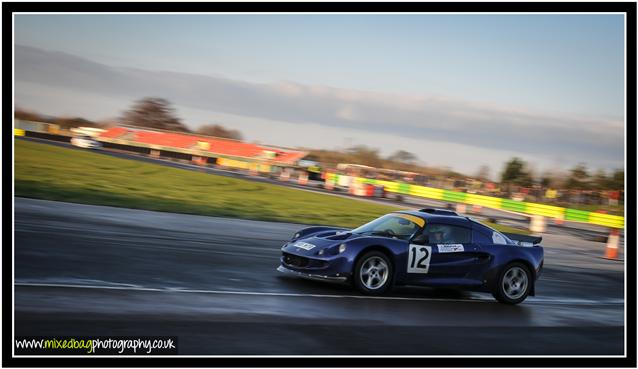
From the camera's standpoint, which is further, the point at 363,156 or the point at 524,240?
the point at 363,156

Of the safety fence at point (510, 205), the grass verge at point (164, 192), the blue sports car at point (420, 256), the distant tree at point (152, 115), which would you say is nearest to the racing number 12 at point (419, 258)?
the blue sports car at point (420, 256)

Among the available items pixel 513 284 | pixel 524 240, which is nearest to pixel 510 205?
pixel 524 240

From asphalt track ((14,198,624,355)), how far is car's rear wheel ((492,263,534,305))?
0.21 metres

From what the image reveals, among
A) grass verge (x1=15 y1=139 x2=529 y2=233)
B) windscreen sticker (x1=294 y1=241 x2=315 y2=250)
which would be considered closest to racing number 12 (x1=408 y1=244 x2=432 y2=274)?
windscreen sticker (x1=294 y1=241 x2=315 y2=250)

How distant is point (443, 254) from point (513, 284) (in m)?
1.49

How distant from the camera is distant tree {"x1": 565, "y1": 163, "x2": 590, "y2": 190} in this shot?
7794cm

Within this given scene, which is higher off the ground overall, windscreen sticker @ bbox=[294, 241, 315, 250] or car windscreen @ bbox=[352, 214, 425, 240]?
car windscreen @ bbox=[352, 214, 425, 240]

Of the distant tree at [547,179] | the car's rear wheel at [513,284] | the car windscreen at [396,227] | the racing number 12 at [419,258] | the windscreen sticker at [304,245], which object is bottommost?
the car's rear wheel at [513,284]

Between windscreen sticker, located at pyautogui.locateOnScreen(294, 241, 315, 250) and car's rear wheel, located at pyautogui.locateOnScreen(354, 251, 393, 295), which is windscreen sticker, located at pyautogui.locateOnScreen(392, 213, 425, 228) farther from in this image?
windscreen sticker, located at pyautogui.locateOnScreen(294, 241, 315, 250)

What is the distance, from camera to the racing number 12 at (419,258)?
11.5 meters

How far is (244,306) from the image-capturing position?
30.8 ft

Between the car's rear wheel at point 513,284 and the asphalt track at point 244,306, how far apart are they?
212 mm

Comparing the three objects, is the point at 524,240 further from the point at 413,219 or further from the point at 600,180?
the point at 600,180

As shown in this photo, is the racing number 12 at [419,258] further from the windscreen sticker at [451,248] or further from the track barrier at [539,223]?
the track barrier at [539,223]
